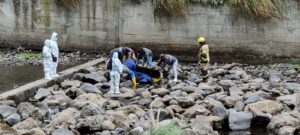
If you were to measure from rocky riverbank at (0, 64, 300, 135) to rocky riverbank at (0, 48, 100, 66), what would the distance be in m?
3.50

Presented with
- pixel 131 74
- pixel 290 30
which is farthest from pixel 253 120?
pixel 290 30

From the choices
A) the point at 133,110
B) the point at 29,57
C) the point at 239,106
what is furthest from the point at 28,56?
the point at 239,106

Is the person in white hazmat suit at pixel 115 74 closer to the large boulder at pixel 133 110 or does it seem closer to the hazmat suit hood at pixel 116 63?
the hazmat suit hood at pixel 116 63

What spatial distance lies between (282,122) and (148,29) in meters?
10.0

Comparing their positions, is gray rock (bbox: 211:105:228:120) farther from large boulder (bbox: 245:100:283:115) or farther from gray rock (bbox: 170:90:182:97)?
gray rock (bbox: 170:90:182:97)

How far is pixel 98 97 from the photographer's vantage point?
11.1 m

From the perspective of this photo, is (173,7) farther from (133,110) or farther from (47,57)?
(133,110)

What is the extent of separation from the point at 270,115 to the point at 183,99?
1.86 m

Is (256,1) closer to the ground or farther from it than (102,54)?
farther from it

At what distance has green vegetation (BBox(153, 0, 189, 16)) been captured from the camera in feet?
60.8

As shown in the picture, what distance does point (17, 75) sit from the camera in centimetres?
1459

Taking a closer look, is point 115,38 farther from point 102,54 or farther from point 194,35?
point 194,35

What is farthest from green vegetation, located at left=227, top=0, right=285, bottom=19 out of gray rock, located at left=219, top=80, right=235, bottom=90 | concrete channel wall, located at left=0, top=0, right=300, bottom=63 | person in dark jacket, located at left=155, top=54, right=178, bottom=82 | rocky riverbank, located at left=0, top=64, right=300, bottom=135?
gray rock, located at left=219, top=80, right=235, bottom=90

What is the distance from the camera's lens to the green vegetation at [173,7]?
18.5 meters
